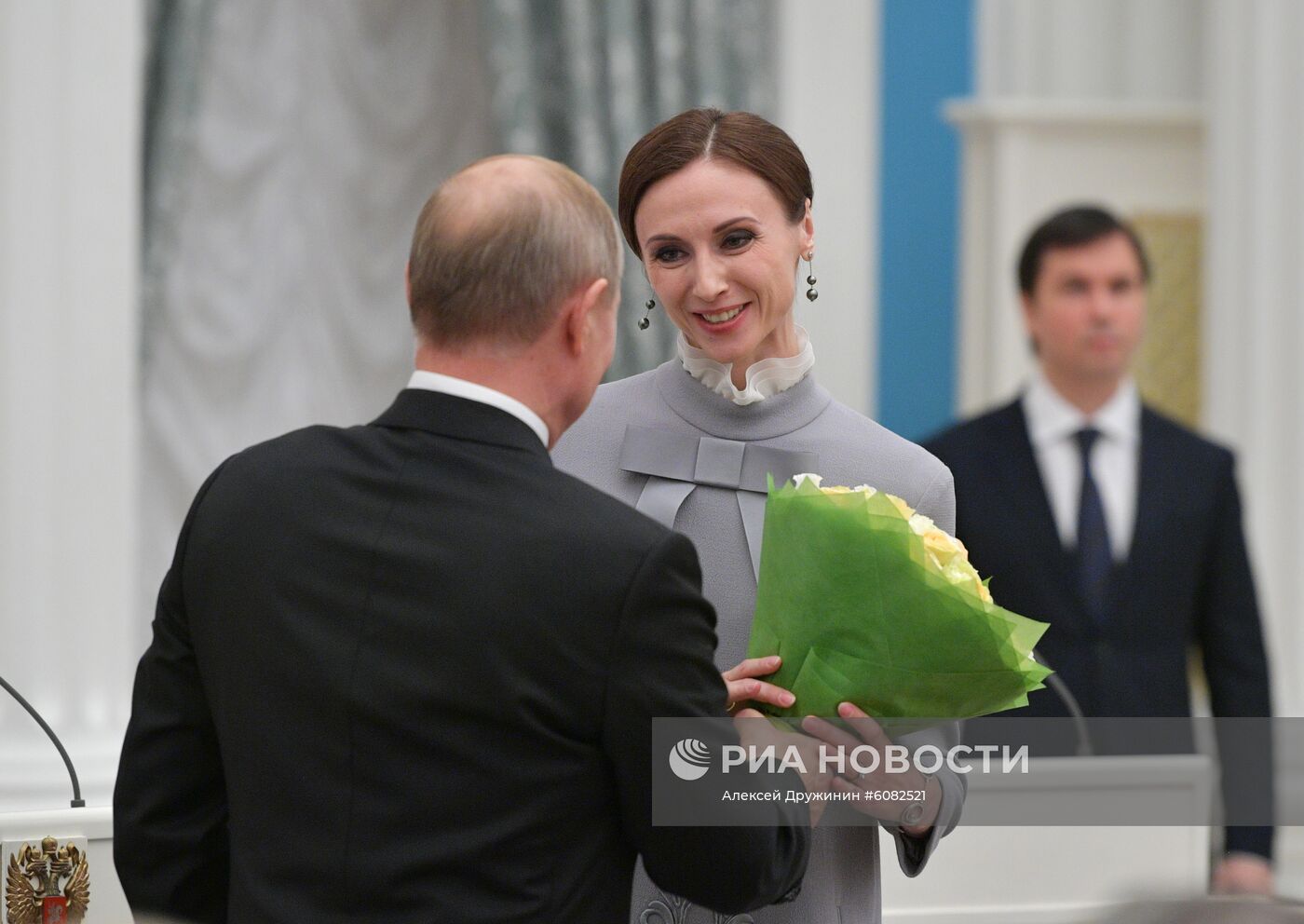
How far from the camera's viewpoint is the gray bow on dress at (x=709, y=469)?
2.00 meters

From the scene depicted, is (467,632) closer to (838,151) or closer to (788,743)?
(788,743)

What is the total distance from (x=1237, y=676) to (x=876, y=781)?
1.80 m

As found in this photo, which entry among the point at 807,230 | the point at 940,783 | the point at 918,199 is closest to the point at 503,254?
the point at 807,230

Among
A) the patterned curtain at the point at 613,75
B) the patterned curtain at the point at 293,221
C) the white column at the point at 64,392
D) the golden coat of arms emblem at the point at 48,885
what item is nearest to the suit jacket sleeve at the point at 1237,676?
the patterned curtain at the point at 613,75

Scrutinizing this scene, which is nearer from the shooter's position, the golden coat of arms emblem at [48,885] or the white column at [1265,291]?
the golden coat of arms emblem at [48,885]

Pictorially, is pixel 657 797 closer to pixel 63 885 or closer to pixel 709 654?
pixel 709 654

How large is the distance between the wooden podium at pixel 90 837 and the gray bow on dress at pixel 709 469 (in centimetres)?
76

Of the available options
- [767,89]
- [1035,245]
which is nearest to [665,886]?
[1035,245]

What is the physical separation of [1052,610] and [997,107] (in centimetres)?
214

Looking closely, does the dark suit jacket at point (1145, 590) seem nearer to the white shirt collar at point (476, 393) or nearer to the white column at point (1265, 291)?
the white column at point (1265, 291)

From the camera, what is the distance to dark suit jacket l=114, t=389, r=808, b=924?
4.80 ft

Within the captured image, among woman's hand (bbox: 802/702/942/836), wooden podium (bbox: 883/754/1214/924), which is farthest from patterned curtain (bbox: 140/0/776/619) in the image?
woman's hand (bbox: 802/702/942/836)

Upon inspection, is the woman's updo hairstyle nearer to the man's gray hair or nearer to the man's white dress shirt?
the man's gray hair

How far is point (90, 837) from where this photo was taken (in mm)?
2086
